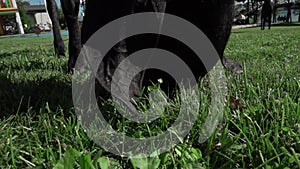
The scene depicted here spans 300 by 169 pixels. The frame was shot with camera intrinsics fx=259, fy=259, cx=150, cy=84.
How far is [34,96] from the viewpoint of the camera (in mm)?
1438

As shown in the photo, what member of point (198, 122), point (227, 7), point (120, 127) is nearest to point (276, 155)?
point (198, 122)

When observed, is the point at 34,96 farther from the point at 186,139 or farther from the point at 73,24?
the point at 73,24

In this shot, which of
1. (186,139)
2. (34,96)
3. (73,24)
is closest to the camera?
(186,139)

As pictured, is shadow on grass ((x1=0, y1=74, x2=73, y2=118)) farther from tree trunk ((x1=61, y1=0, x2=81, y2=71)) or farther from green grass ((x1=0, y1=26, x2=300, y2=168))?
tree trunk ((x1=61, y1=0, x2=81, y2=71))

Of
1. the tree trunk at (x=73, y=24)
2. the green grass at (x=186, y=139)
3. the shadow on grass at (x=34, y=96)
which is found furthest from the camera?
the tree trunk at (x=73, y=24)

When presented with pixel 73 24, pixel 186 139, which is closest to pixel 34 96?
pixel 186 139

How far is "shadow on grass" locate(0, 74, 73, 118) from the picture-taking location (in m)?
1.24

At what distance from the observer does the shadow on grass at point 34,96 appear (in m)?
1.24

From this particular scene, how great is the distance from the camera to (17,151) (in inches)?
32.7

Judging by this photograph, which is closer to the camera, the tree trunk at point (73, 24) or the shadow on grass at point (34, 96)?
the shadow on grass at point (34, 96)

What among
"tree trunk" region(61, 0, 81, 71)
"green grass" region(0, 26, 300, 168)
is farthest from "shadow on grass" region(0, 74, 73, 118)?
"tree trunk" region(61, 0, 81, 71)

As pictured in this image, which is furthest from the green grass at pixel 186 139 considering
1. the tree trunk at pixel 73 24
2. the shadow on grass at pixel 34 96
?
the tree trunk at pixel 73 24

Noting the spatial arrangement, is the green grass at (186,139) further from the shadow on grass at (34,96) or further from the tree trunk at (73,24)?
the tree trunk at (73,24)

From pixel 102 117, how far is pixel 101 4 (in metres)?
0.46
